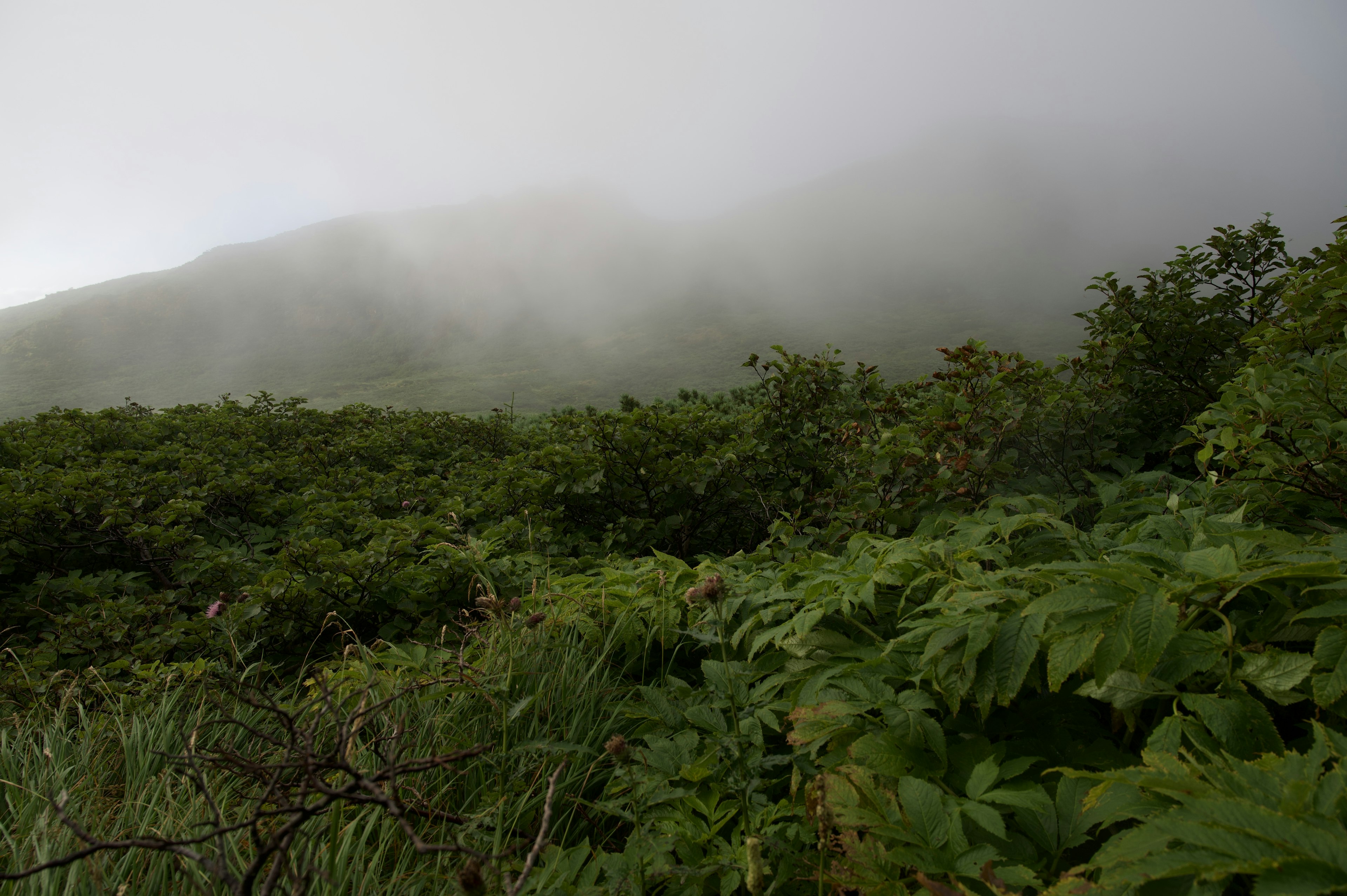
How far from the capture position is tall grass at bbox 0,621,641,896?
4.84ft

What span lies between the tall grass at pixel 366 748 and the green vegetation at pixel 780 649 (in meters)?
0.02

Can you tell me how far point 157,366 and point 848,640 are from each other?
76820 mm

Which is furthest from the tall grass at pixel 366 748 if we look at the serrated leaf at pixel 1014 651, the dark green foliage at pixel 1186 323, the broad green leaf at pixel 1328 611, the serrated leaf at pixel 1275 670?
the dark green foliage at pixel 1186 323

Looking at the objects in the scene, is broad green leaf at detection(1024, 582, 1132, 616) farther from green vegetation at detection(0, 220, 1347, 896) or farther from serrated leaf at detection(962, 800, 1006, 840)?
serrated leaf at detection(962, 800, 1006, 840)

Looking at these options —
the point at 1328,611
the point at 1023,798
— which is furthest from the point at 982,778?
the point at 1328,611

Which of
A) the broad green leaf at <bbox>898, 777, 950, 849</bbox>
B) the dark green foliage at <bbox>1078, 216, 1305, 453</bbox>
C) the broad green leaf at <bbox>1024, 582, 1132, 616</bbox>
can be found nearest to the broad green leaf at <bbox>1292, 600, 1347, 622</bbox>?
the broad green leaf at <bbox>1024, 582, 1132, 616</bbox>

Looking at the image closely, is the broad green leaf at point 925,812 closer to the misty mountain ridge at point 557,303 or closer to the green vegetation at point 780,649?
the green vegetation at point 780,649

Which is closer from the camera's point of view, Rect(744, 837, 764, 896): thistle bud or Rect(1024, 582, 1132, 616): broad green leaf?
Rect(744, 837, 764, 896): thistle bud

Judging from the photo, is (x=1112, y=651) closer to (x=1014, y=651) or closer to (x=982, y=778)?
(x=1014, y=651)

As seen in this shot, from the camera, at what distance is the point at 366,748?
1706 mm

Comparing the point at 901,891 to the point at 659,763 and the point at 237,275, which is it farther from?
the point at 237,275

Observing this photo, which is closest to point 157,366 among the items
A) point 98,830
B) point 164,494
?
point 164,494

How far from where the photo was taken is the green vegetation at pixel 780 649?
3.69 ft

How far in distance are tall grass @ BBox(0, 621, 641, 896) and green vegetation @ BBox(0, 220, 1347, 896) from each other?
20 millimetres
